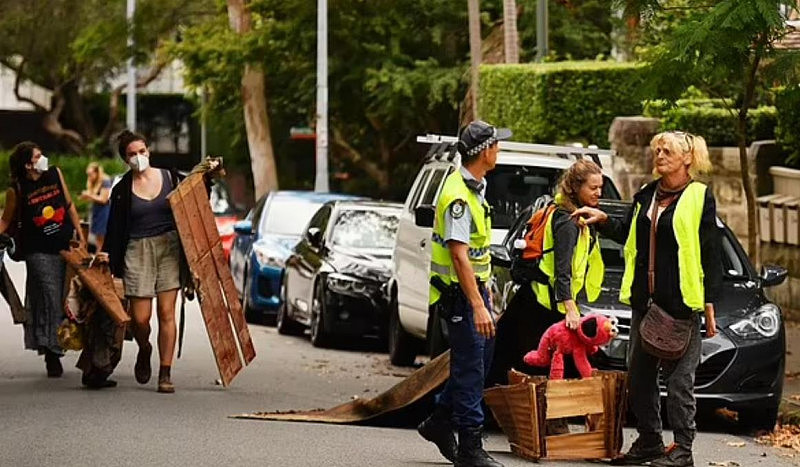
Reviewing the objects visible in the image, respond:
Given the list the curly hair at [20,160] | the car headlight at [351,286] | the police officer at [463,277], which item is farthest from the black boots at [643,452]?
the car headlight at [351,286]

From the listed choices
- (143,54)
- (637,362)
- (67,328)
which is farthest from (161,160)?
(637,362)

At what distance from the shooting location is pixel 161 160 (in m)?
66.1

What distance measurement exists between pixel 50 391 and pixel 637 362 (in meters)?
5.08

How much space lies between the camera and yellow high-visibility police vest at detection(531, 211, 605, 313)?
1090 cm

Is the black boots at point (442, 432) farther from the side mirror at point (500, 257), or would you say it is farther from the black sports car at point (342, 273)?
the black sports car at point (342, 273)

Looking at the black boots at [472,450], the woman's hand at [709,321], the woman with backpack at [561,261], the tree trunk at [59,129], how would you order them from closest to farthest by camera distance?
the black boots at [472,450], the woman's hand at [709,321], the woman with backpack at [561,261], the tree trunk at [59,129]

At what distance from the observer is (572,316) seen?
34.5 ft

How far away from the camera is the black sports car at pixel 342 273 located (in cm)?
1884

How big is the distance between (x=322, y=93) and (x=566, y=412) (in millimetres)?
23812

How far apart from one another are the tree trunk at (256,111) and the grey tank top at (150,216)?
23371 mm

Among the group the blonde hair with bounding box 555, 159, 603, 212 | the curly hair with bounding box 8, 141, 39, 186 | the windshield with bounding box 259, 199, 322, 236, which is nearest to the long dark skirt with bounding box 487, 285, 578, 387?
the blonde hair with bounding box 555, 159, 603, 212

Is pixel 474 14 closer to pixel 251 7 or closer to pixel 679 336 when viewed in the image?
pixel 251 7

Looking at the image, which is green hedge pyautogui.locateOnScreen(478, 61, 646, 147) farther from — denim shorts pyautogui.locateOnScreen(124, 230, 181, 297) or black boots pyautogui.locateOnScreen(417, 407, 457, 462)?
black boots pyautogui.locateOnScreen(417, 407, 457, 462)

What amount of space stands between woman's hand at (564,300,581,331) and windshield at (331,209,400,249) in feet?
30.1
